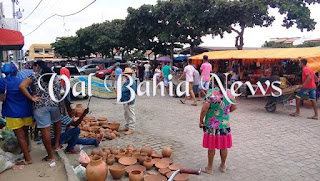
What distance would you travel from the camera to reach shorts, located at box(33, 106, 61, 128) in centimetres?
429

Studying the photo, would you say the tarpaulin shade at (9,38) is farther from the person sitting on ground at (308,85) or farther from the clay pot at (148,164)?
the person sitting on ground at (308,85)

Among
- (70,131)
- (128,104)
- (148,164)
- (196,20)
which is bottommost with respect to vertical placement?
(148,164)

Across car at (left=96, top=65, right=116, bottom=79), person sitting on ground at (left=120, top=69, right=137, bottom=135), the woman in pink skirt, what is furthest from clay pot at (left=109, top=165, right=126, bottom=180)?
car at (left=96, top=65, right=116, bottom=79)

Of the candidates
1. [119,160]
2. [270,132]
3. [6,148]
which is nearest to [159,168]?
[119,160]

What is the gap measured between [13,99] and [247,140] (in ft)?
15.8

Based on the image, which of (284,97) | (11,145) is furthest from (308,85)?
(11,145)

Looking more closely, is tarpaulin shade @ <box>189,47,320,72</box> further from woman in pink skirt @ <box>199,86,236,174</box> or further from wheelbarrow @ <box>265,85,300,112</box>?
woman in pink skirt @ <box>199,86,236,174</box>

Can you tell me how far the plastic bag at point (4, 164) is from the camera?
4043 mm

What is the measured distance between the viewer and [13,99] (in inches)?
167

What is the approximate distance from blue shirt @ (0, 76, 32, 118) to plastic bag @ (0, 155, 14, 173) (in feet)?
2.16

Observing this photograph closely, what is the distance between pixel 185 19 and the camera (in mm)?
18078

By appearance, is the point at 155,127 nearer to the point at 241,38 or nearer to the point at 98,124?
the point at 98,124

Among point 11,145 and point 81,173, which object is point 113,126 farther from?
point 81,173

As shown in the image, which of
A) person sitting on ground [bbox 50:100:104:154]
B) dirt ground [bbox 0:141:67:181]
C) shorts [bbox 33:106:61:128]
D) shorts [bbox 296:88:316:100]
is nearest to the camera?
dirt ground [bbox 0:141:67:181]
